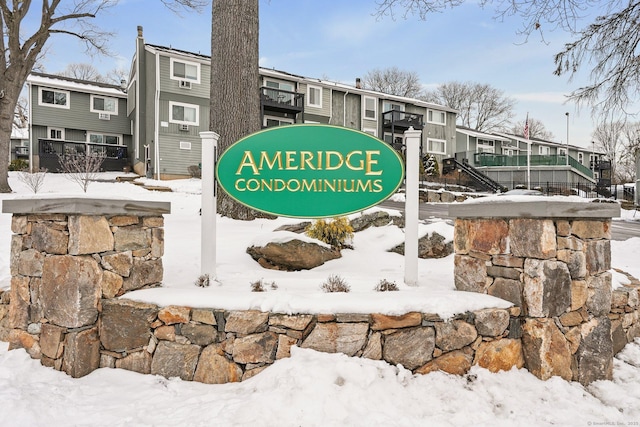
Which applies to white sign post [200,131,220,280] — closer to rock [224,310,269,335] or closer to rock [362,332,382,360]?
rock [224,310,269,335]

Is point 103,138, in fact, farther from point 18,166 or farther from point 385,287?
point 385,287

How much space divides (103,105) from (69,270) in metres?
23.2

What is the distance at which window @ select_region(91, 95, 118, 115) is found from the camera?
21.9 meters

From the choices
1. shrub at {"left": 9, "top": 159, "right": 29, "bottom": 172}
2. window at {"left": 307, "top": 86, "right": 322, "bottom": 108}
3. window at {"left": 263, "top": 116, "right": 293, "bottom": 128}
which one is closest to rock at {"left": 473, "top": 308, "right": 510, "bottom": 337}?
window at {"left": 263, "top": 116, "right": 293, "bottom": 128}

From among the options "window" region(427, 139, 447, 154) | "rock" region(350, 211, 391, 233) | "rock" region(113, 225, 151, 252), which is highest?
"window" region(427, 139, 447, 154)

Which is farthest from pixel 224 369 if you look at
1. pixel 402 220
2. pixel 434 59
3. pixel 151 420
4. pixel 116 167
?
pixel 116 167

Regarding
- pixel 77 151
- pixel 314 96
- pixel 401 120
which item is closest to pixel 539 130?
pixel 401 120

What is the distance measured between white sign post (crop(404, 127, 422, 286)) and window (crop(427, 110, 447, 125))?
2583 centimetres

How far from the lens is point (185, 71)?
19.2m

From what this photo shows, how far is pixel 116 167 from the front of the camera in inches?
829

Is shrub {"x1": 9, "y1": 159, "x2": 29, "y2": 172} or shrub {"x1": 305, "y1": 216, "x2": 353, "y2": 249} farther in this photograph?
shrub {"x1": 9, "y1": 159, "x2": 29, "y2": 172}

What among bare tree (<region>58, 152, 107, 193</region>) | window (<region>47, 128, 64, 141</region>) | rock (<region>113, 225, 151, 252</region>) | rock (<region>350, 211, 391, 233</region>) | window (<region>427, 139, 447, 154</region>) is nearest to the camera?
rock (<region>113, 225, 151, 252</region>)

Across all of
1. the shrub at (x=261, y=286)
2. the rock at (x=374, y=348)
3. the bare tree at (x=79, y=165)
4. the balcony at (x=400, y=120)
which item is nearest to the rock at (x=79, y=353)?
the shrub at (x=261, y=286)

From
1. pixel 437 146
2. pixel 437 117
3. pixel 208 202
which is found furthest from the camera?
pixel 437 117
